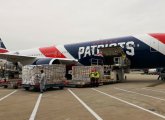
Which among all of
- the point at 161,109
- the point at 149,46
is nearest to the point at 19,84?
the point at 149,46

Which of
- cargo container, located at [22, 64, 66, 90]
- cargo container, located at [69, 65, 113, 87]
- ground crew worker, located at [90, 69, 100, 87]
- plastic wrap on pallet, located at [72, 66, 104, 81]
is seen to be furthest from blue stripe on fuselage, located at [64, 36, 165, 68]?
cargo container, located at [22, 64, 66, 90]

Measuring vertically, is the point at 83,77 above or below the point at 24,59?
below

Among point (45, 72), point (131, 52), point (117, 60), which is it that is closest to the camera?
point (45, 72)

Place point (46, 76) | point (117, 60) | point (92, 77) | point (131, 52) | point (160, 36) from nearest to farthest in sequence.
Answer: point (46, 76), point (92, 77), point (160, 36), point (131, 52), point (117, 60)

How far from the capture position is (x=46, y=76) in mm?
19172

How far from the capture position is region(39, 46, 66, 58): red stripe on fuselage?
3006cm

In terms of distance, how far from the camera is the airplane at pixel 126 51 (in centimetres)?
2344

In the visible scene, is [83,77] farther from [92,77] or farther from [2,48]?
[2,48]

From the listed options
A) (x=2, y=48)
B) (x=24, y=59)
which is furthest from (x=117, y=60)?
(x=2, y=48)

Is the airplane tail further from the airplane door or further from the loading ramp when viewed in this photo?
the airplane door

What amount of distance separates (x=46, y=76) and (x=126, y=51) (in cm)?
883

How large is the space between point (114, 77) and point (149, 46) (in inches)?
166

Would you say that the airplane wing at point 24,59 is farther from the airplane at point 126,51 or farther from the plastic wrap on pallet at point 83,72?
the plastic wrap on pallet at point 83,72

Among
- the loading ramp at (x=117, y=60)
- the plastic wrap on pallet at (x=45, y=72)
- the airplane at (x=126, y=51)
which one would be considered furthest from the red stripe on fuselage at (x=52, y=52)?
the plastic wrap on pallet at (x=45, y=72)
